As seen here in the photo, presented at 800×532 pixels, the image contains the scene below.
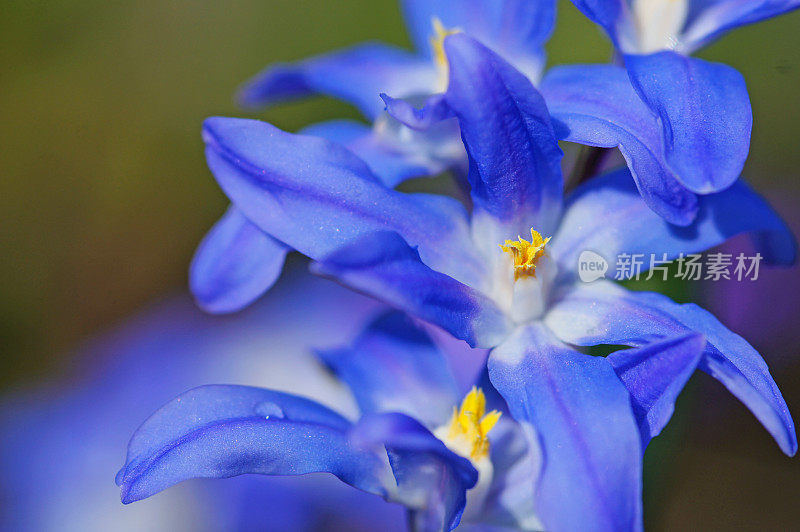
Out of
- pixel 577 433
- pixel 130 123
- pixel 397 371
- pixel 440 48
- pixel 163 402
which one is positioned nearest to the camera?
pixel 577 433

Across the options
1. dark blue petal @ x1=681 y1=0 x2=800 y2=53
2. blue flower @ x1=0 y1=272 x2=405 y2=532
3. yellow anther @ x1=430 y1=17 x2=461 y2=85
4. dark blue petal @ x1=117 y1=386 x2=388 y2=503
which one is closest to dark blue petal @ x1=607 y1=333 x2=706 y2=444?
dark blue petal @ x1=117 y1=386 x2=388 y2=503

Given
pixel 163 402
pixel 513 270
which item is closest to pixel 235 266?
pixel 513 270

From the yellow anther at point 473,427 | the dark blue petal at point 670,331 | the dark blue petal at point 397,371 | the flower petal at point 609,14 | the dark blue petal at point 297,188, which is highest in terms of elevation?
the flower petal at point 609,14

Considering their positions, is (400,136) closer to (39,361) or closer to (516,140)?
(516,140)

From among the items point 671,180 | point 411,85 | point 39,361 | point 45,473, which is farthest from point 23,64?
point 671,180

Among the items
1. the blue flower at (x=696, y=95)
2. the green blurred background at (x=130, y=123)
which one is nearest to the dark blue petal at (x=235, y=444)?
the blue flower at (x=696, y=95)

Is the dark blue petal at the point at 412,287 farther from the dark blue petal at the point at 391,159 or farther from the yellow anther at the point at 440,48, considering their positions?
the yellow anther at the point at 440,48

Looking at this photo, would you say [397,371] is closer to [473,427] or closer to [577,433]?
[473,427]
